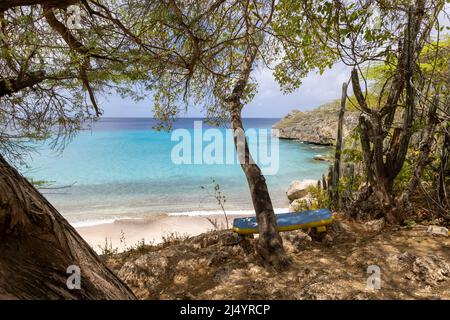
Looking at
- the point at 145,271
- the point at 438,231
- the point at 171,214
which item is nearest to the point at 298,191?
the point at 171,214

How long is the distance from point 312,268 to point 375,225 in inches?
77.9

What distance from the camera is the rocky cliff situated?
35.1 m

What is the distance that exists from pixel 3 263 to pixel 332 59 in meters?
6.95

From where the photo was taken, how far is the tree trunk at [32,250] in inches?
47.6

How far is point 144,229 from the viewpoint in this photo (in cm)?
1216

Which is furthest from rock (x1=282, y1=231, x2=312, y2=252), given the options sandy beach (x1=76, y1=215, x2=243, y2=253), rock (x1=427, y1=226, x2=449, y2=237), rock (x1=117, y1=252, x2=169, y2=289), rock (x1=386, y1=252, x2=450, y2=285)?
sandy beach (x1=76, y1=215, x2=243, y2=253)

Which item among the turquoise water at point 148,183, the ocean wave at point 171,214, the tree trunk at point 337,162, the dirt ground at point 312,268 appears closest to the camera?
the dirt ground at point 312,268

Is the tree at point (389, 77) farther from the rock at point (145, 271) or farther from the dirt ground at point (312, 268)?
the rock at point (145, 271)

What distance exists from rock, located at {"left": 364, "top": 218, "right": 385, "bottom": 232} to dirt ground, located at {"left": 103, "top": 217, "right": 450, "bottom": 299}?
0.05ft

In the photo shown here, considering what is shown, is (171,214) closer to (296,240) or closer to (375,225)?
(296,240)

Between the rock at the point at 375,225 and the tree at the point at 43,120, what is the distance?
15.5 ft

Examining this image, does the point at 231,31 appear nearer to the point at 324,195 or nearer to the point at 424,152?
the point at 424,152

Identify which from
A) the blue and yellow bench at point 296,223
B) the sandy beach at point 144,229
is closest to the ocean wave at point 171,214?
the sandy beach at point 144,229

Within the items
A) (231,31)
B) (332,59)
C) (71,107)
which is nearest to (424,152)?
→ (332,59)
